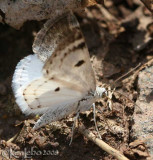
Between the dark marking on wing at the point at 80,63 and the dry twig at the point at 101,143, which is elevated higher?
the dark marking on wing at the point at 80,63

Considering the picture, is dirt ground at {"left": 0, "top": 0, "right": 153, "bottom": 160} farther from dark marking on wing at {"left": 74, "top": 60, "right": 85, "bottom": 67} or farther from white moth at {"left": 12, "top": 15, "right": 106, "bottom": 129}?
dark marking on wing at {"left": 74, "top": 60, "right": 85, "bottom": 67}

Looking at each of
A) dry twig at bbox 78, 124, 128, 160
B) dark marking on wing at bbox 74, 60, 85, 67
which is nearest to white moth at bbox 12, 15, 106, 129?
dark marking on wing at bbox 74, 60, 85, 67

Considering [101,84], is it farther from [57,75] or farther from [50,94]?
[57,75]

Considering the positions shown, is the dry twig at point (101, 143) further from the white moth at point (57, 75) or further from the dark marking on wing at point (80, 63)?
the dark marking on wing at point (80, 63)

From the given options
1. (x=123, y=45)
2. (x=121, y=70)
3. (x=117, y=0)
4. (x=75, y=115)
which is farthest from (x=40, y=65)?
(x=117, y=0)

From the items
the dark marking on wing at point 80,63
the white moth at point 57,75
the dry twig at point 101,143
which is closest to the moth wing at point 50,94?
the white moth at point 57,75

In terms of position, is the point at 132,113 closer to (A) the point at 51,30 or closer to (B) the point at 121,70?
(B) the point at 121,70

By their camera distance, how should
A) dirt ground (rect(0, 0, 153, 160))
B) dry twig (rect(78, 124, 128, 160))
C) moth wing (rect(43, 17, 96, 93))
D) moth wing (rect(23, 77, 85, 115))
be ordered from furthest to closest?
dirt ground (rect(0, 0, 153, 160)) < dry twig (rect(78, 124, 128, 160)) < moth wing (rect(23, 77, 85, 115)) < moth wing (rect(43, 17, 96, 93))
